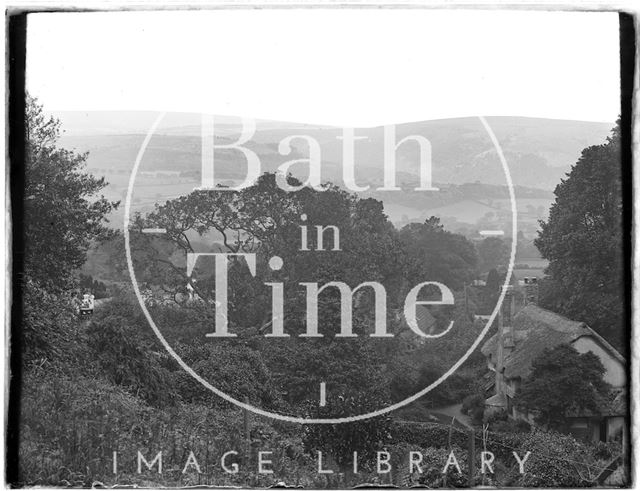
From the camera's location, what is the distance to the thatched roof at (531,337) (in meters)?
7.02

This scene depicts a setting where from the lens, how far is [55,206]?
7148mm

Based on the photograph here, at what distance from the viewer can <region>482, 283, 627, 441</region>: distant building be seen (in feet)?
22.8

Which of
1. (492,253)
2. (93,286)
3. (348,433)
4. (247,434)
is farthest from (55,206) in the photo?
(492,253)

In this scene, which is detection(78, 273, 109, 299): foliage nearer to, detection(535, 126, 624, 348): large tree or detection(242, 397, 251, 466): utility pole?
detection(242, 397, 251, 466): utility pole

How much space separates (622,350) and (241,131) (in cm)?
288

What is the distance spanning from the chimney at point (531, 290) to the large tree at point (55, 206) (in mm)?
2789

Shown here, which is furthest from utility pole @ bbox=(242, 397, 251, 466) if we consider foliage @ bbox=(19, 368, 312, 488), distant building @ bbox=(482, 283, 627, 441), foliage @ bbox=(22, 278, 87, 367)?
distant building @ bbox=(482, 283, 627, 441)

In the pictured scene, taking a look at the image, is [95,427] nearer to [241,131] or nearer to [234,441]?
[234,441]

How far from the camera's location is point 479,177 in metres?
7.10

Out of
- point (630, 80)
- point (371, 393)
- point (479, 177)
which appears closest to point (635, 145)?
point (630, 80)

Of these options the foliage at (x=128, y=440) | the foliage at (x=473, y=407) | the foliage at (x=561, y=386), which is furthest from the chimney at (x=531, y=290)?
the foliage at (x=128, y=440)

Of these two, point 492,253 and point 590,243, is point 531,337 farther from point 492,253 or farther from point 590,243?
point 590,243

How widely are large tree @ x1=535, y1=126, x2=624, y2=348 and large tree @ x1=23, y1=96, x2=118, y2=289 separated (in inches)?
117

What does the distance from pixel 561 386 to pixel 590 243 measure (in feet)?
3.16
